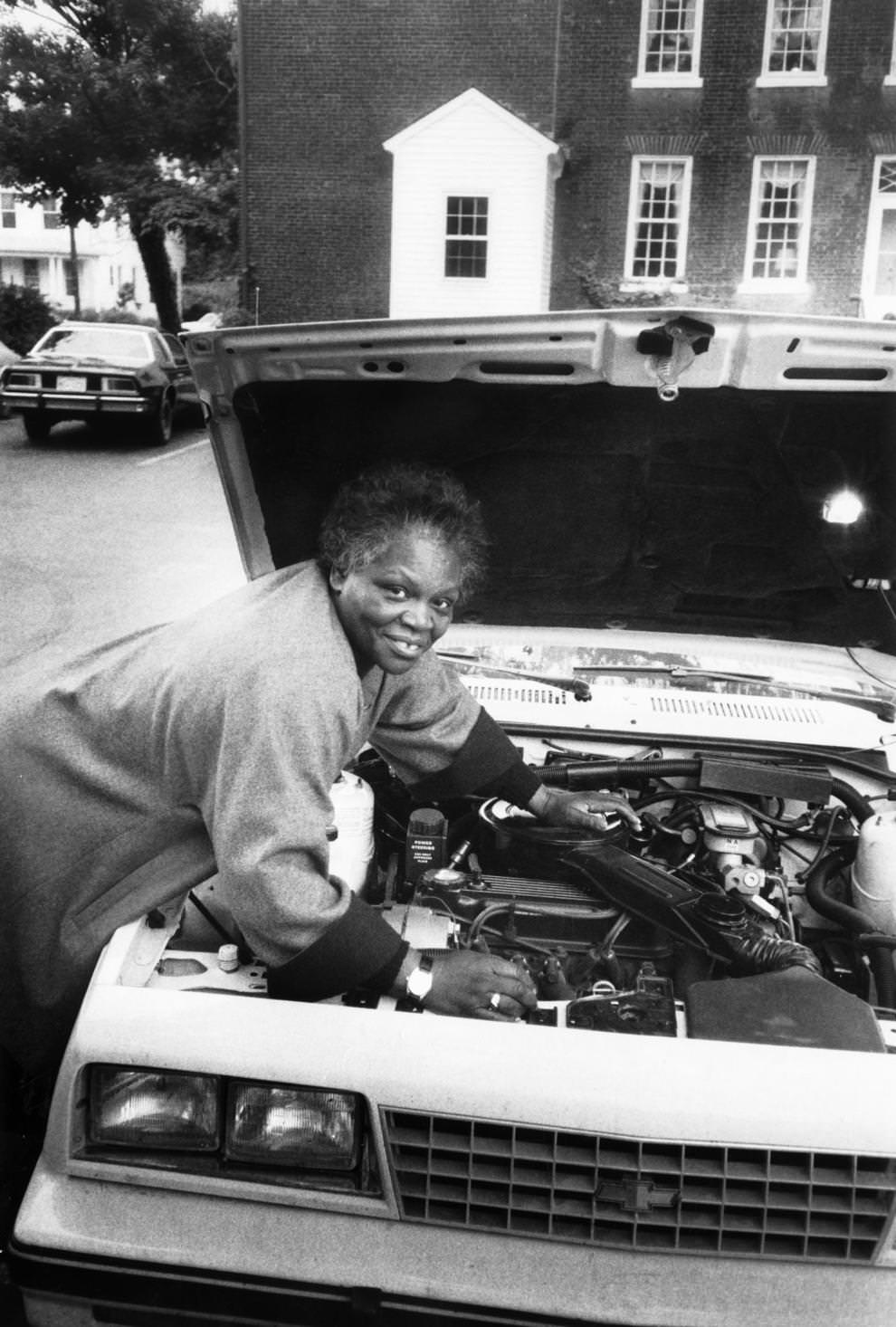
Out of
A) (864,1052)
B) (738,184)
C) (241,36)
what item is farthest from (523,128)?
(864,1052)

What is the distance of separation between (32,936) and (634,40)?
22.6m

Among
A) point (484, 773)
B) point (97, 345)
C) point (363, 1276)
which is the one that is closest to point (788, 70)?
point (97, 345)

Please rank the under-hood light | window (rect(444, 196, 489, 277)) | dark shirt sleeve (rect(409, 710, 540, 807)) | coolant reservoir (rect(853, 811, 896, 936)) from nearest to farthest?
1. coolant reservoir (rect(853, 811, 896, 936))
2. dark shirt sleeve (rect(409, 710, 540, 807))
3. the under-hood light
4. window (rect(444, 196, 489, 277))

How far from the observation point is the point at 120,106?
30.1 m

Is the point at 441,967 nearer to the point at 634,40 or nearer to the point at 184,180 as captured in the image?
the point at 634,40

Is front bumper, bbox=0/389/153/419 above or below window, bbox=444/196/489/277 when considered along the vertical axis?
below

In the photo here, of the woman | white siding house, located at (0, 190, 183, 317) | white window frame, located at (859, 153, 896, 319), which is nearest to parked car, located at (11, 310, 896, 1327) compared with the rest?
the woman

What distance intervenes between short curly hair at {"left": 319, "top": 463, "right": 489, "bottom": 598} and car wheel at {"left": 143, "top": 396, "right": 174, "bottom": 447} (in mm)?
13382

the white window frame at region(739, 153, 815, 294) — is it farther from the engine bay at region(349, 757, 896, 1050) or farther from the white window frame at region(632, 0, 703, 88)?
the engine bay at region(349, 757, 896, 1050)

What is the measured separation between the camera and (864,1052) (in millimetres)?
1996

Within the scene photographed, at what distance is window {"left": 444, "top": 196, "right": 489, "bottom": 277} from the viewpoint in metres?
22.8

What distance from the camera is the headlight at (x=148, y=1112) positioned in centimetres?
202

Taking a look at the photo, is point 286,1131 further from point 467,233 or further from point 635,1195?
point 467,233

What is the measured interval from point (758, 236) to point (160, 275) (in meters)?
16.3
